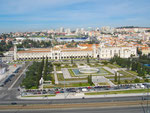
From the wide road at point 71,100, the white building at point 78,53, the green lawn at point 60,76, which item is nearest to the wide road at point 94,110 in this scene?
the wide road at point 71,100

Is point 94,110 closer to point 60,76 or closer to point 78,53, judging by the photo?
point 60,76

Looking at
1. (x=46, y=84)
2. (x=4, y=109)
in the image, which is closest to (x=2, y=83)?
(x=46, y=84)

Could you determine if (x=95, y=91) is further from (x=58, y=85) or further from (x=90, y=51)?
(x=90, y=51)

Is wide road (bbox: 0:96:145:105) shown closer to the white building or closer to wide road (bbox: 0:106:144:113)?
wide road (bbox: 0:106:144:113)

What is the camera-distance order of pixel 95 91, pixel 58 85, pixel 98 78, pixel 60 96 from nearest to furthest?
pixel 60 96 → pixel 95 91 → pixel 58 85 → pixel 98 78

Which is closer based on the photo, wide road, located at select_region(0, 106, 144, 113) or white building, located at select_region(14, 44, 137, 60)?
wide road, located at select_region(0, 106, 144, 113)

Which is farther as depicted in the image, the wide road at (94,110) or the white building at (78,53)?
the white building at (78,53)

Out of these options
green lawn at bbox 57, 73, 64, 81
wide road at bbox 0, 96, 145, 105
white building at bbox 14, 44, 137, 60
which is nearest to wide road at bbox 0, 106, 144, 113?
wide road at bbox 0, 96, 145, 105

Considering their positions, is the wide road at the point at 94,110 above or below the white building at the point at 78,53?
below

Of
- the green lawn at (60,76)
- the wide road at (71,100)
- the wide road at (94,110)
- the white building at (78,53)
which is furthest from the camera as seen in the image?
the white building at (78,53)

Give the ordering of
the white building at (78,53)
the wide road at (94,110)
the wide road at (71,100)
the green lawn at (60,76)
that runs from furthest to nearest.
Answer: the white building at (78,53)
the green lawn at (60,76)
the wide road at (71,100)
the wide road at (94,110)

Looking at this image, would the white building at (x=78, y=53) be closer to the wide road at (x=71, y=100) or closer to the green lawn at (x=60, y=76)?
the green lawn at (x=60, y=76)
